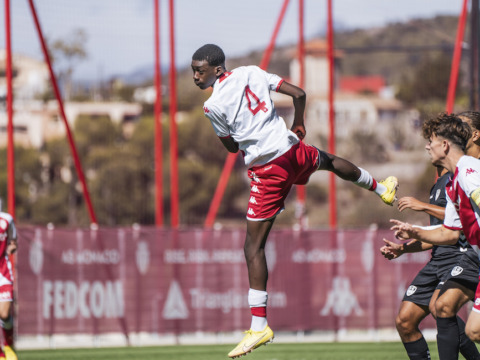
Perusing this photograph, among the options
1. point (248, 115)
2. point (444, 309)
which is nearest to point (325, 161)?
point (248, 115)

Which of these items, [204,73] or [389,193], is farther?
[389,193]

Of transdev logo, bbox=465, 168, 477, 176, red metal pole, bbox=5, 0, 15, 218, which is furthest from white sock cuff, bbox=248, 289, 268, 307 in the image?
red metal pole, bbox=5, 0, 15, 218

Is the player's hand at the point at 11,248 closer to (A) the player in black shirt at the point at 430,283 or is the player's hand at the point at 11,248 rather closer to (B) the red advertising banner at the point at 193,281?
(A) the player in black shirt at the point at 430,283

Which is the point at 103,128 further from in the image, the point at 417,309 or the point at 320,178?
the point at 417,309

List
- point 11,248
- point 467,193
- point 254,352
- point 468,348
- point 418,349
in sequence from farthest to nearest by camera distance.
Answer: point 254,352 < point 11,248 < point 418,349 < point 468,348 < point 467,193

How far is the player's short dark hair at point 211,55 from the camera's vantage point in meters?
7.24

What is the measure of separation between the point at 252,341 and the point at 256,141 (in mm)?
1605

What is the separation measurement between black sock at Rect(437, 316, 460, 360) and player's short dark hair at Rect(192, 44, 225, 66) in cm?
273

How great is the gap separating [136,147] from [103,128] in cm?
159

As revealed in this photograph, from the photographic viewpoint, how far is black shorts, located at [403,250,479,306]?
7.26 metres

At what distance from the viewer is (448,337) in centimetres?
724

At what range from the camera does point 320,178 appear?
151ft

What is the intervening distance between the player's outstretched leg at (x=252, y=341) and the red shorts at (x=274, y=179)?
926 millimetres

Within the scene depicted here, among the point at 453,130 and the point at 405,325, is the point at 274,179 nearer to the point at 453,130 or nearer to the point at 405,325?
the point at 453,130
